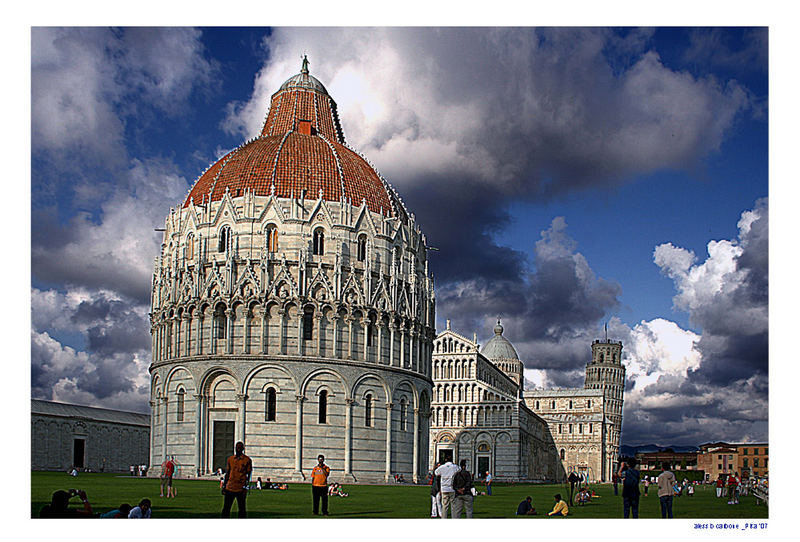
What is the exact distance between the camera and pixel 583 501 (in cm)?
3419

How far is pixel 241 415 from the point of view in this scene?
53594 millimetres

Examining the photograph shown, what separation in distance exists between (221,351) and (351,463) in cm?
1083

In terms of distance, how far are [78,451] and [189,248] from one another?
48.0 m

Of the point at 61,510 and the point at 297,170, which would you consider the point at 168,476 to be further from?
the point at 297,170

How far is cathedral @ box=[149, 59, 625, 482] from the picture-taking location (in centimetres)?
5419

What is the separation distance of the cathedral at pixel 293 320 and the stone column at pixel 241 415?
87 millimetres

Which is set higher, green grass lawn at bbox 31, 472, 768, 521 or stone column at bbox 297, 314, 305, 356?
stone column at bbox 297, 314, 305, 356

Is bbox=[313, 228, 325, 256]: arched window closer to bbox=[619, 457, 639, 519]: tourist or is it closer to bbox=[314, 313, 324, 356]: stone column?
bbox=[314, 313, 324, 356]: stone column

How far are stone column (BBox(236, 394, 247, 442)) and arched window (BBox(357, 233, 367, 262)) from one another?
11.9m

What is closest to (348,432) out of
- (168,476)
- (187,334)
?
(187,334)

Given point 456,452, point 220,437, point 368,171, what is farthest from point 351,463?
point 456,452

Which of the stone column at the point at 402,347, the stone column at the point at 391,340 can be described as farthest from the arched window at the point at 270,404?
the stone column at the point at 402,347

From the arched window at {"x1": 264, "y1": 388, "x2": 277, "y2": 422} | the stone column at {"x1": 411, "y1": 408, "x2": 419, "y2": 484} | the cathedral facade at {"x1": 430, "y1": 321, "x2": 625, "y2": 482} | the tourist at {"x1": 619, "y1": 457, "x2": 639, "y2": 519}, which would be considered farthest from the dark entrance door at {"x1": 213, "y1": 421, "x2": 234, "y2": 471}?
the cathedral facade at {"x1": 430, "y1": 321, "x2": 625, "y2": 482}
